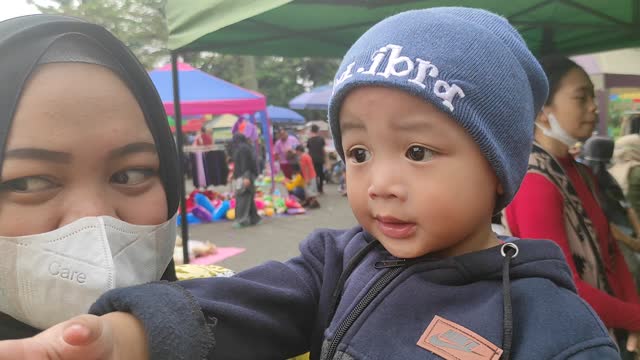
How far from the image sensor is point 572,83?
2426mm

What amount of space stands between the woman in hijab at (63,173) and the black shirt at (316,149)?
1319cm

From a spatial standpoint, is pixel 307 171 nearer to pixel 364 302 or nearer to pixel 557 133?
pixel 557 133

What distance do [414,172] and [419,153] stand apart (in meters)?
0.04

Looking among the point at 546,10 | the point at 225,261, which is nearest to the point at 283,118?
the point at 225,261

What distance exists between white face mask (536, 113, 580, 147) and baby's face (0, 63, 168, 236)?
2.01 metres

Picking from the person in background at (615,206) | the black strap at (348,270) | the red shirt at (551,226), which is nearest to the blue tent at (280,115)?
the person in background at (615,206)

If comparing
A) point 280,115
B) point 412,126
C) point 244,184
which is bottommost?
point 280,115

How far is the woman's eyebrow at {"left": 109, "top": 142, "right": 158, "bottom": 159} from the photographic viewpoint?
36.4 inches

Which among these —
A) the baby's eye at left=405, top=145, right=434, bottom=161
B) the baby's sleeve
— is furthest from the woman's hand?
the baby's eye at left=405, top=145, right=434, bottom=161

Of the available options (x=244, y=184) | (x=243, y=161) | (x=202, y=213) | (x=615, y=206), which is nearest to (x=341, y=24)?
(x=615, y=206)

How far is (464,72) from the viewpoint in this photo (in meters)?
0.95

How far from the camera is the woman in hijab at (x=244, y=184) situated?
9.80 meters

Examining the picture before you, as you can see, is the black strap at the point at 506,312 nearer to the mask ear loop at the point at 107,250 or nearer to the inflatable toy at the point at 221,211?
the mask ear loop at the point at 107,250

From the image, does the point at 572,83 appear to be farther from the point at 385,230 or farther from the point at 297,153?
the point at 297,153
